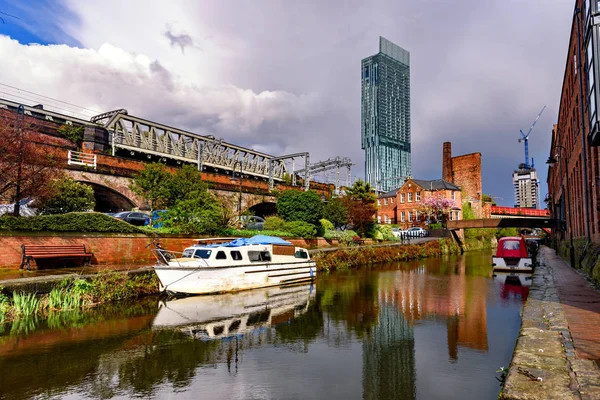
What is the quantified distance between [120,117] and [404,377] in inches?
1582

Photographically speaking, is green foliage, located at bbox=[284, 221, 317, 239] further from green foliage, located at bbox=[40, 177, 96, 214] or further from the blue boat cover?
green foliage, located at bbox=[40, 177, 96, 214]

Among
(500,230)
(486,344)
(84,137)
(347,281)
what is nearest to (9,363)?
(486,344)

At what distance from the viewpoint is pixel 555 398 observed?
4.21 meters

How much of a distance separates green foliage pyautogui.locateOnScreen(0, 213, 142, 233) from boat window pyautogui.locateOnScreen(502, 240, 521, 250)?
20400 mm

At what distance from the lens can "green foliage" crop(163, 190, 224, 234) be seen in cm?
2091

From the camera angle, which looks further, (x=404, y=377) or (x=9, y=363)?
(x=9, y=363)

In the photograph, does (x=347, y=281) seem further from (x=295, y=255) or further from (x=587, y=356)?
(x=587, y=356)

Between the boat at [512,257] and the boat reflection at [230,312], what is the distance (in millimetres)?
12830

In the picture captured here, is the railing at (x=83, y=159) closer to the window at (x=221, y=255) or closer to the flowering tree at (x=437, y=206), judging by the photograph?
the window at (x=221, y=255)

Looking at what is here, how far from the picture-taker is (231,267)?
15633mm

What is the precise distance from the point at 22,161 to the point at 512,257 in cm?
2490

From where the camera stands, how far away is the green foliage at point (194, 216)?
20.9 meters

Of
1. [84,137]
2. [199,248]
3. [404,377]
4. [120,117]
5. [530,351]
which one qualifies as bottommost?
[404,377]

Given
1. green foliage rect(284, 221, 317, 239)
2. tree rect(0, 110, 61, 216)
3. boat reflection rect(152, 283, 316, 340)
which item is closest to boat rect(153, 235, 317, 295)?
boat reflection rect(152, 283, 316, 340)
